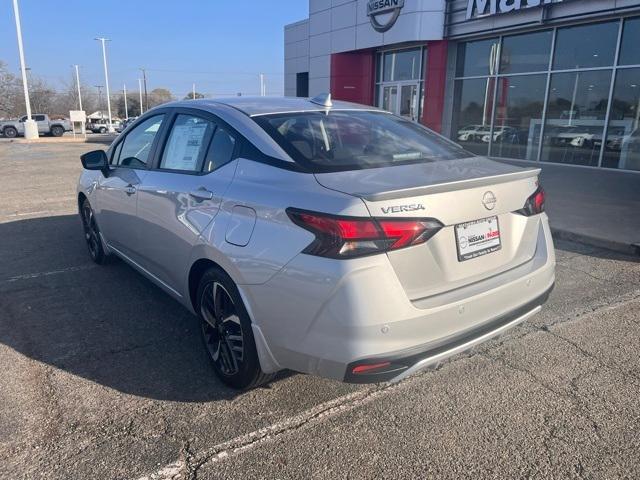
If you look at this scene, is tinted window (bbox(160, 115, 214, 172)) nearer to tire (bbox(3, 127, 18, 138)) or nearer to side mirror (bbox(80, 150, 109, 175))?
side mirror (bbox(80, 150, 109, 175))

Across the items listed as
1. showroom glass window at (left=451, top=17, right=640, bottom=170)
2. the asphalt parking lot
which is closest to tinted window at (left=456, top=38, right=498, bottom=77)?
Result: showroom glass window at (left=451, top=17, right=640, bottom=170)

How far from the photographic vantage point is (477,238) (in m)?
2.53

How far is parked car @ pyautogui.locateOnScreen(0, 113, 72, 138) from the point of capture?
41.8 m

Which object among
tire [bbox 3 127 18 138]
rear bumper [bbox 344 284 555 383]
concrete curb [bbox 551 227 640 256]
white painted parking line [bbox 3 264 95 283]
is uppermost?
rear bumper [bbox 344 284 555 383]

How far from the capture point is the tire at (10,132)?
42.0m

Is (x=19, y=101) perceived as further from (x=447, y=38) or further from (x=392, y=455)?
(x=392, y=455)

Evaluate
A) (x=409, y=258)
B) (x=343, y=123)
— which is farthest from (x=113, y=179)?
(x=409, y=258)

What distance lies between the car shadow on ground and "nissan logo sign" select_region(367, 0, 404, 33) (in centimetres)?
1531

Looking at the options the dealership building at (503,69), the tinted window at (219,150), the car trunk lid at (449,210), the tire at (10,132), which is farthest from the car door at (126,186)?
the tire at (10,132)

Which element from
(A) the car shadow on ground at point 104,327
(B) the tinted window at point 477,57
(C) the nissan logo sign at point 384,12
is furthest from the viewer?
(C) the nissan logo sign at point 384,12

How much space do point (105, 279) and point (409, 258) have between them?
3.50 meters

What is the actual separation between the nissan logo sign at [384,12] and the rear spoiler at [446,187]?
16.5 metres

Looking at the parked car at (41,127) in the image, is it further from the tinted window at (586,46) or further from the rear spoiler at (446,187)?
the rear spoiler at (446,187)

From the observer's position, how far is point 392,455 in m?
2.41
